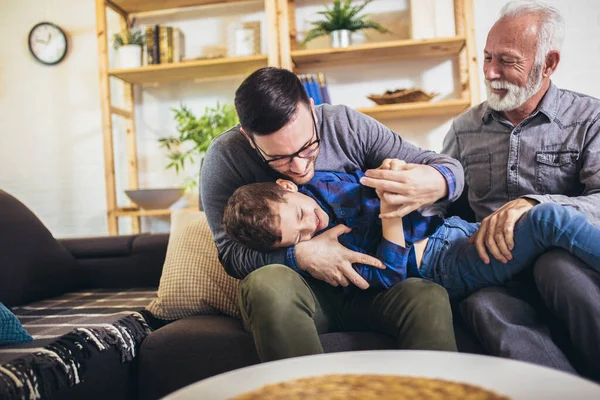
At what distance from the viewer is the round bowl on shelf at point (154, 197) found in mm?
3191

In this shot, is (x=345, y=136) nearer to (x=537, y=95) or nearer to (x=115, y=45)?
(x=537, y=95)

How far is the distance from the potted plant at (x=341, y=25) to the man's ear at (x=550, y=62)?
1384 millimetres

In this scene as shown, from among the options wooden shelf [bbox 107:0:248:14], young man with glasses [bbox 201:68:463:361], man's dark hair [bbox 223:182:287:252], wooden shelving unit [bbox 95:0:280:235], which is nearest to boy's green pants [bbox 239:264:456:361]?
young man with glasses [bbox 201:68:463:361]

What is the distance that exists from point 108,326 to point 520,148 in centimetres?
140

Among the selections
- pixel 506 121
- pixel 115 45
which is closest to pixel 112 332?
pixel 506 121

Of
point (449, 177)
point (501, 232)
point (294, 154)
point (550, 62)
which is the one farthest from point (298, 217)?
point (550, 62)

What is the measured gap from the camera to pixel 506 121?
1.86 metres

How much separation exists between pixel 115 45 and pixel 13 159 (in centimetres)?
117

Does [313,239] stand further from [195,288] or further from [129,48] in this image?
[129,48]

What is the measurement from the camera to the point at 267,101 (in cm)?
132

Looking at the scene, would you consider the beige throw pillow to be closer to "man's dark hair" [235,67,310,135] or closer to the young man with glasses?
the young man with glasses

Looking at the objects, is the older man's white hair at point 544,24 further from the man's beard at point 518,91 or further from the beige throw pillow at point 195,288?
the beige throw pillow at point 195,288

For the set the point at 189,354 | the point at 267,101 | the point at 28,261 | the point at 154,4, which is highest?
the point at 154,4

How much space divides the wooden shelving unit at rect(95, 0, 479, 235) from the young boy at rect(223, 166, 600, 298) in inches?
62.5
